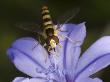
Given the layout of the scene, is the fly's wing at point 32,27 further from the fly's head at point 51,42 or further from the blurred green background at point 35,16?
the blurred green background at point 35,16

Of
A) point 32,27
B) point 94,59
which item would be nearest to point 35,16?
point 32,27

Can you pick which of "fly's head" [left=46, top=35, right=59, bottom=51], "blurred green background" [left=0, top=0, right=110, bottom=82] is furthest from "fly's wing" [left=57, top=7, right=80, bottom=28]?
"blurred green background" [left=0, top=0, right=110, bottom=82]

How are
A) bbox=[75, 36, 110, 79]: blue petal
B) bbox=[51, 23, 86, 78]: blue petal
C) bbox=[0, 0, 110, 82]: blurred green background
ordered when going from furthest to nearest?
bbox=[0, 0, 110, 82]: blurred green background → bbox=[51, 23, 86, 78]: blue petal → bbox=[75, 36, 110, 79]: blue petal

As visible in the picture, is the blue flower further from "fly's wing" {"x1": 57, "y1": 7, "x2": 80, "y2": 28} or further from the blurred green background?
the blurred green background

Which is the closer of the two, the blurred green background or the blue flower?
the blue flower

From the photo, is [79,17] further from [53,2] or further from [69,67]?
[69,67]

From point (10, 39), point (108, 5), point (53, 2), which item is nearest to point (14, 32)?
point (10, 39)

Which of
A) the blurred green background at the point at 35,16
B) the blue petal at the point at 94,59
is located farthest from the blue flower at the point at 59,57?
the blurred green background at the point at 35,16
